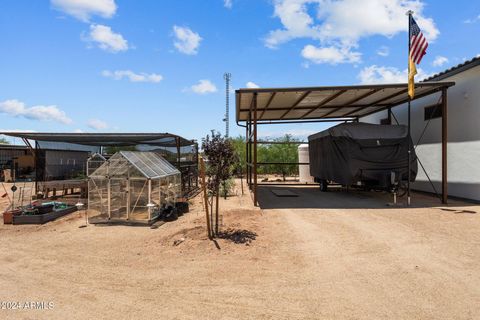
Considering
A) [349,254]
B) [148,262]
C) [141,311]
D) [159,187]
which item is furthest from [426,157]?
[141,311]

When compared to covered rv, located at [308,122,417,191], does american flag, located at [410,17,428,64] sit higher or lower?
higher

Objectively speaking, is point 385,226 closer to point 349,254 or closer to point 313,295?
point 349,254

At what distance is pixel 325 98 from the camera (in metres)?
13.1

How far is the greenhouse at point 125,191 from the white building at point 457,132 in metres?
11.1

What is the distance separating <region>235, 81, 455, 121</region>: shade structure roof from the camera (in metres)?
10.5

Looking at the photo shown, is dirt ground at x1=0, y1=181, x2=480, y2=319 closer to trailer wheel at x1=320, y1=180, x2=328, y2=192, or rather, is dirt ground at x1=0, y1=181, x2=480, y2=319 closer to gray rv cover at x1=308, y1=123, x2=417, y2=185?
gray rv cover at x1=308, y1=123, x2=417, y2=185

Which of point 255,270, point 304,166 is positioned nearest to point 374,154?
point 255,270

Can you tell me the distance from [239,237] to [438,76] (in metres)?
11.7

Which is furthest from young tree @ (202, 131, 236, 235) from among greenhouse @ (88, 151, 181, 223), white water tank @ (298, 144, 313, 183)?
white water tank @ (298, 144, 313, 183)

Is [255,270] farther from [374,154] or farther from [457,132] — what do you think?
[457,132]

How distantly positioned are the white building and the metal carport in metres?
0.81

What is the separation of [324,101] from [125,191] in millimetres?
9620

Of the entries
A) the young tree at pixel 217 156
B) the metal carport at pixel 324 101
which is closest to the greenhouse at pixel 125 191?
the young tree at pixel 217 156

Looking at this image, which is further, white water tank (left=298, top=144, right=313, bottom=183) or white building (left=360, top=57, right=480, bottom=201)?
white water tank (left=298, top=144, right=313, bottom=183)
